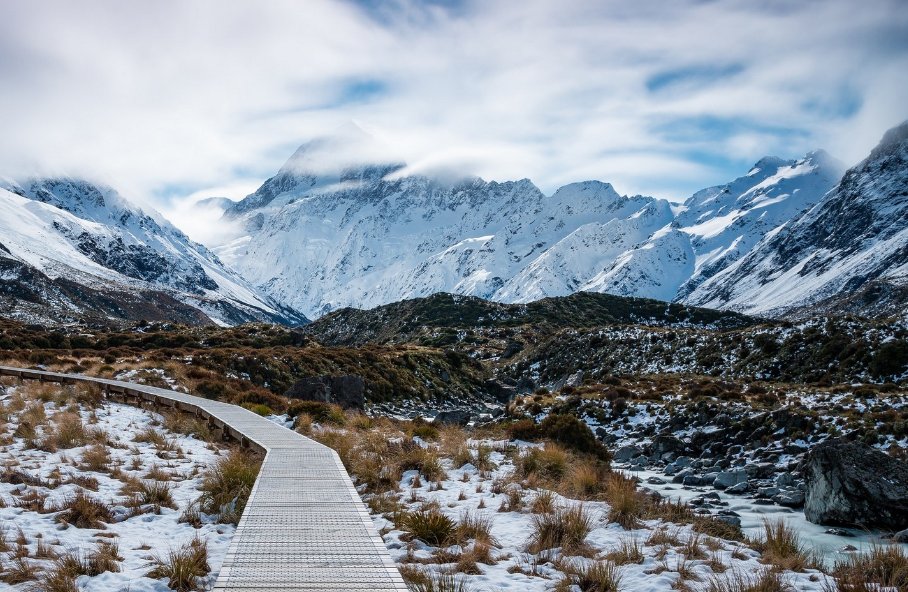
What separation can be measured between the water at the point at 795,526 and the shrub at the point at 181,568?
8012 millimetres

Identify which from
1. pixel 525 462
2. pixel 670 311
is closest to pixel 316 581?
pixel 525 462

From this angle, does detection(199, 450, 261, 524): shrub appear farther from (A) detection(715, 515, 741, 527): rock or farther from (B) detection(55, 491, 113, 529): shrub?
(A) detection(715, 515, 741, 527): rock

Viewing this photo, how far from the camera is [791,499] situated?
14000 millimetres

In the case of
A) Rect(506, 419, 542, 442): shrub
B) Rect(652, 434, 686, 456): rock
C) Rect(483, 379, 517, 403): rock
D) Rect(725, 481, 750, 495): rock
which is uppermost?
Rect(483, 379, 517, 403): rock

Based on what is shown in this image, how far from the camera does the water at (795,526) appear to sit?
10.0 meters

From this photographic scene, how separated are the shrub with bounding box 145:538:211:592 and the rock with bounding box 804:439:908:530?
35.2 feet

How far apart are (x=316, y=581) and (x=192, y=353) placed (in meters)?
34.4

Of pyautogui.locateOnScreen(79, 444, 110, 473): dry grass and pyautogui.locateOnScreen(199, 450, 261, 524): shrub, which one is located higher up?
pyautogui.locateOnScreen(79, 444, 110, 473): dry grass

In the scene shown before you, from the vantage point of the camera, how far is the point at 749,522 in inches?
491

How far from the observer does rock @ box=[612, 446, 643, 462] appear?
21.8m

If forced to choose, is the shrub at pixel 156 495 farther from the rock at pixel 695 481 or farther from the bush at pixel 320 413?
the rock at pixel 695 481

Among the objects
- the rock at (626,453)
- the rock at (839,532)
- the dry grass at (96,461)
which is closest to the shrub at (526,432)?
the rock at (626,453)

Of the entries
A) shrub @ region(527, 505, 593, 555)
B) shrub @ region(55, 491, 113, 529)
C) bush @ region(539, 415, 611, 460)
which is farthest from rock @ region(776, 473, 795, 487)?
shrub @ region(55, 491, 113, 529)

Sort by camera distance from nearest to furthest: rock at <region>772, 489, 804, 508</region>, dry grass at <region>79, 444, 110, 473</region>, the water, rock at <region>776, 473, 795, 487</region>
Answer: the water → dry grass at <region>79, 444, 110, 473</region> → rock at <region>772, 489, 804, 508</region> → rock at <region>776, 473, 795, 487</region>
